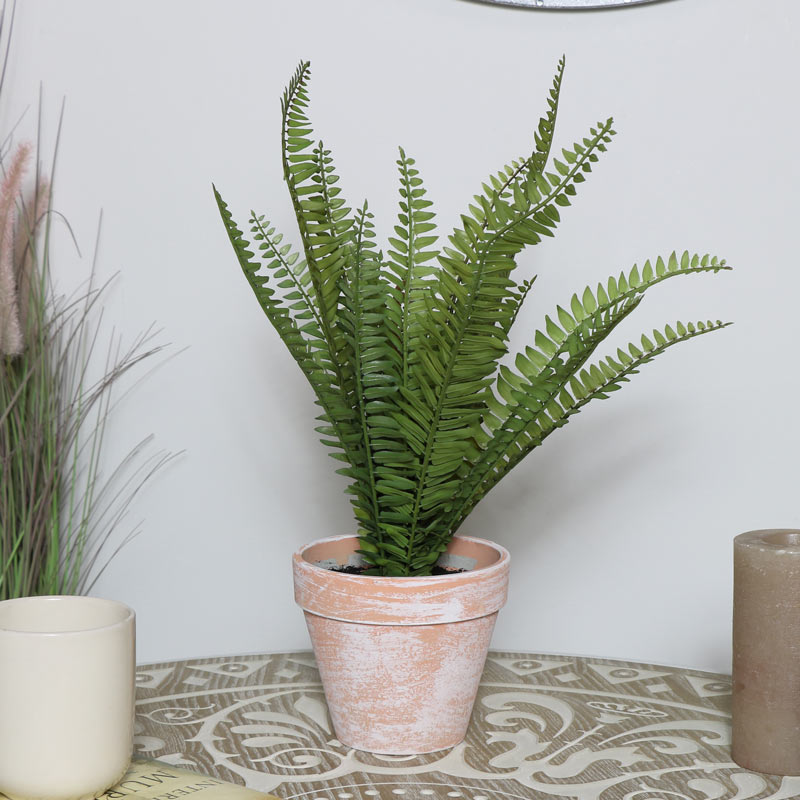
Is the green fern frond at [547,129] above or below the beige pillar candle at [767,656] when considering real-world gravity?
above

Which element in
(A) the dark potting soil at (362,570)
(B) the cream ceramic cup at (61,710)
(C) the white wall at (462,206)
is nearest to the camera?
(B) the cream ceramic cup at (61,710)

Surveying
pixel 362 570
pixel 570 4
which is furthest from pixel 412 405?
pixel 570 4

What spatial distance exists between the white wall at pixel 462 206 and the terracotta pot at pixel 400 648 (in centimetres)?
24

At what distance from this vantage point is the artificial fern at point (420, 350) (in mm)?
647

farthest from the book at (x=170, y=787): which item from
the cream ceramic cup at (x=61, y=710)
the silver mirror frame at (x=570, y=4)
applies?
the silver mirror frame at (x=570, y=4)

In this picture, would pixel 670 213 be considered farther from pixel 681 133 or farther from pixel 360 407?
pixel 360 407

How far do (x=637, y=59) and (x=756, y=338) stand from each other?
0.28 m

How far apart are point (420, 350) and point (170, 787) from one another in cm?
32

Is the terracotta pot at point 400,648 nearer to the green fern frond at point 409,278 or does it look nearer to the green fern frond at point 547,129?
the green fern frond at point 409,278

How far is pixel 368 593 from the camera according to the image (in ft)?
2.14

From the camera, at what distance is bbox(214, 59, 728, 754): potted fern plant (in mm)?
652

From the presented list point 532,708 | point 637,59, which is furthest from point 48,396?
point 637,59

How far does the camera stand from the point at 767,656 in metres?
0.64

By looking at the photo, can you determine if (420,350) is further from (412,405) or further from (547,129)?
(547,129)
